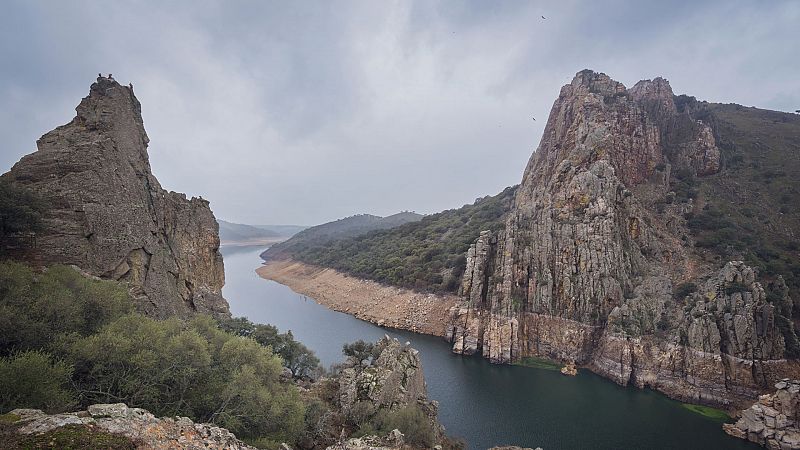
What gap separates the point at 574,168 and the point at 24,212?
62.3 m

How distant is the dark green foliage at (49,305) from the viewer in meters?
12.3

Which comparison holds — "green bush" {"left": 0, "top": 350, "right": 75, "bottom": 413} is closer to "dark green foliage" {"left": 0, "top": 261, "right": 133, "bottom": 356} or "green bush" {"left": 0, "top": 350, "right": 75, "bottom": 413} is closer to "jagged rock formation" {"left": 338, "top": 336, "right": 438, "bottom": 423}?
"dark green foliage" {"left": 0, "top": 261, "right": 133, "bottom": 356}

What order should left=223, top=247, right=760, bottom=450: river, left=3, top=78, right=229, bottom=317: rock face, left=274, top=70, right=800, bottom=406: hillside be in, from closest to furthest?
left=3, top=78, right=229, bottom=317: rock face, left=223, top=247, right=760, bottom=450: river, left=274, top=70, right=800, bottom=406: hillside

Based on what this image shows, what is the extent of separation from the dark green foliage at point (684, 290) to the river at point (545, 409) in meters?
12.0

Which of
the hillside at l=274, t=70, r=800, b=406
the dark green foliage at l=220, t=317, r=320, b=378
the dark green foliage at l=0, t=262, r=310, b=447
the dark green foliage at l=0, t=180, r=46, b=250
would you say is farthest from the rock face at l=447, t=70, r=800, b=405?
the dark green foliage at l=0, t=180, r=46, b=250

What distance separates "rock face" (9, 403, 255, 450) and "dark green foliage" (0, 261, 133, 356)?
4602mm

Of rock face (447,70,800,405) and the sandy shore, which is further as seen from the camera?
the sandy shore

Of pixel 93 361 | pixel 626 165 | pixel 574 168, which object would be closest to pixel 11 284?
pixel 93 361

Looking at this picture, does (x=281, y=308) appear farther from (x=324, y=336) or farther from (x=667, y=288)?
(x=667, y=288)

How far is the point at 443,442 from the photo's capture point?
2519 cm

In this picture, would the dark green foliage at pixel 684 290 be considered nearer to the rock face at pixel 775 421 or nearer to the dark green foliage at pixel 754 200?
the dark green foliage at pixel 754 200

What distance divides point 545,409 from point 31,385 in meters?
35.8

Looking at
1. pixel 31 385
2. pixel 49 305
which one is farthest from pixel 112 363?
pixel 31 385

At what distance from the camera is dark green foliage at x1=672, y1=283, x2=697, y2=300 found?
44062 mm
